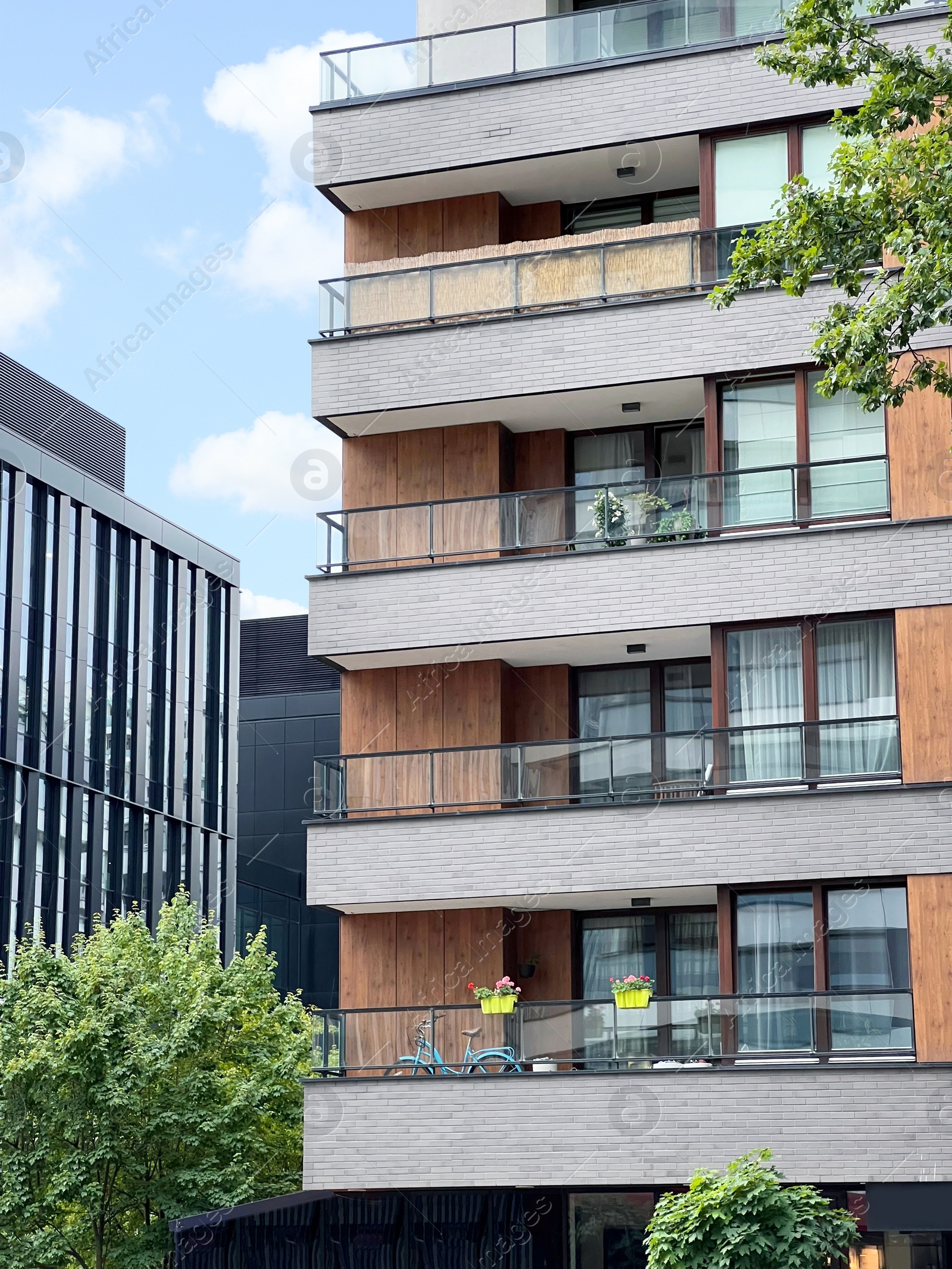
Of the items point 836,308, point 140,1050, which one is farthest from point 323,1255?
point 836,308

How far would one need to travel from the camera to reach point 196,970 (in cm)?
3175

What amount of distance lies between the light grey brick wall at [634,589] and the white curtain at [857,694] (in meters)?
0.45

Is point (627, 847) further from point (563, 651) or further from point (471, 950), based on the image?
point (563, 651)

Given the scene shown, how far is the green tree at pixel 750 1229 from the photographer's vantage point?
17938mm

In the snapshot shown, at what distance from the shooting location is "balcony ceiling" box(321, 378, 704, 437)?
24.7 meters

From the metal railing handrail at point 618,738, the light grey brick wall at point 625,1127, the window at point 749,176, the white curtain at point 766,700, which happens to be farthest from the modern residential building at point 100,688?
the window at point 749,176

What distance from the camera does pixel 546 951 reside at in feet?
80.0

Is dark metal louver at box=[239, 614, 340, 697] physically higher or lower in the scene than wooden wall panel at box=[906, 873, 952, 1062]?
higher

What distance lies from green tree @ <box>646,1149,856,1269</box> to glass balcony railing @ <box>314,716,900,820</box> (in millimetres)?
5525

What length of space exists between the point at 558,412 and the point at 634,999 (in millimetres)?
8397

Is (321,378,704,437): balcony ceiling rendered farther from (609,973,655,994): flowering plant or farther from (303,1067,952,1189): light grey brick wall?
(303,1067,952,1189): light grey brick wall

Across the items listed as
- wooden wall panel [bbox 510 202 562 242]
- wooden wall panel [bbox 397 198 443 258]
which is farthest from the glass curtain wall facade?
wooden wall panel [bbox 510 202 562 242]

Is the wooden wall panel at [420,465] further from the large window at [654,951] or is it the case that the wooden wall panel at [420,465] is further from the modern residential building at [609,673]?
the large window at [654,951]

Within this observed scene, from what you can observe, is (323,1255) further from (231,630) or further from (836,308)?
(231,630)
